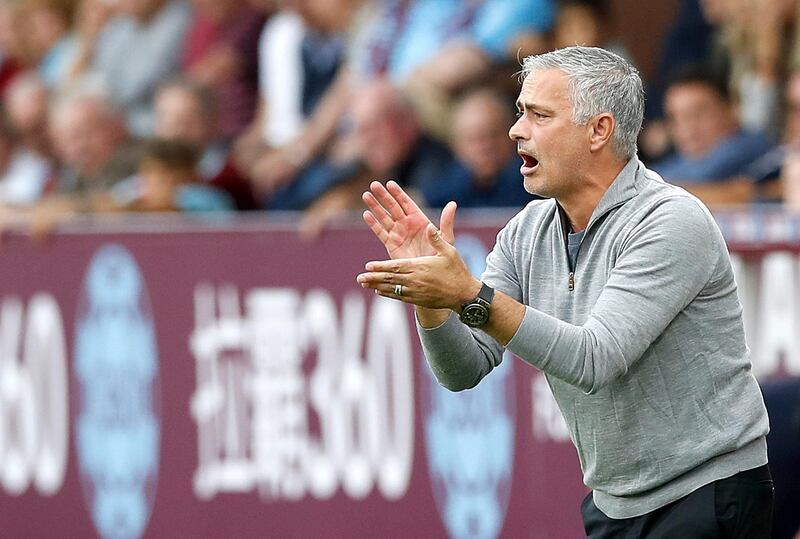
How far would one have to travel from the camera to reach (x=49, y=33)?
10836 millimetres

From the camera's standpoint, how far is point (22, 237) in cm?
867

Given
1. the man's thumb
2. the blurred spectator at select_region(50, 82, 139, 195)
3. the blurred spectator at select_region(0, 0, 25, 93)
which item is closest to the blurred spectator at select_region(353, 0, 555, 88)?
the blurred spectator at select_region(50, 82, 139, 195)

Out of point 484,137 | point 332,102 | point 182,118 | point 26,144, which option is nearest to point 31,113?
point 26,144

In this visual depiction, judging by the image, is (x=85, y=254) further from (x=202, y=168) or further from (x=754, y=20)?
(x=754, y=20)

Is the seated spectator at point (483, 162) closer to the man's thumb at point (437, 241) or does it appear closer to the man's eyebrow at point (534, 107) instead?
the man's eyebrow at point (534, 107)

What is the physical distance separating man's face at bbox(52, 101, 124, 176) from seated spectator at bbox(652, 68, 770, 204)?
3.47 meters

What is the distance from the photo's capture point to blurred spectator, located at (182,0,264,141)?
935cm

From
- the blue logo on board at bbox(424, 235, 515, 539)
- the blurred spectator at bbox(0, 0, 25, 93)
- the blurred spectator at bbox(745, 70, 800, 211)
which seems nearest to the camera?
the blurred spectator at bbox(745, 70, 800, 211)

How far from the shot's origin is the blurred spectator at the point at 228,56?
935 cm

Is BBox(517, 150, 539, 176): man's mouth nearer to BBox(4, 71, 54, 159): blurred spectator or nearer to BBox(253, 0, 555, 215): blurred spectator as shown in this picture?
BBox(253, 0, 555, 215): blurred spectator

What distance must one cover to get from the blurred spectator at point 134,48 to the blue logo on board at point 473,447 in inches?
118

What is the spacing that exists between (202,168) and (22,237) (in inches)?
39.9

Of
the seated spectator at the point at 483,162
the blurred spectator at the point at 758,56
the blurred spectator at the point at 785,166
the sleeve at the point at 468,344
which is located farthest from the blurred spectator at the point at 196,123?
the sleeve at the point at 468,344

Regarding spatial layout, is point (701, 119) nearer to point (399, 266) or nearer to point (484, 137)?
point (484, 137)
